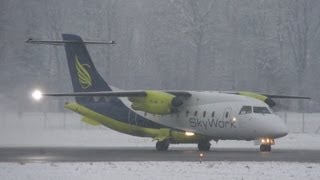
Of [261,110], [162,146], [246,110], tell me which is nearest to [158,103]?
[162,146]

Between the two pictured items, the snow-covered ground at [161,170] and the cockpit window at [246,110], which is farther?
the cockpit window at [246,110]

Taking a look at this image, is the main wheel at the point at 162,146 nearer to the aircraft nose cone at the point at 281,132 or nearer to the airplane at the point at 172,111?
the airplane at the point at 172,111

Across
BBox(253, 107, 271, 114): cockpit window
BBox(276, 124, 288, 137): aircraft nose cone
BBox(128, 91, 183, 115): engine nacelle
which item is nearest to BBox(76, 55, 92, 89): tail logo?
BBox(128, 91, 183, 115): engine nacelle

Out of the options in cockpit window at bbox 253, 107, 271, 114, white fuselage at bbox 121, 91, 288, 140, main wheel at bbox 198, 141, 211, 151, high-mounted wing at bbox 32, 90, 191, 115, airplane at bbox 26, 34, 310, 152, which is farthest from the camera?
main wheel at bbox 198, 141, 211, 151

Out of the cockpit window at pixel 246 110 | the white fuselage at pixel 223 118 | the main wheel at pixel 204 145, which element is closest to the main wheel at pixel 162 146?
the white fuselage at pixel 223 118

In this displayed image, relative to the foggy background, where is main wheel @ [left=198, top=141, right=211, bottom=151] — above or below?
below

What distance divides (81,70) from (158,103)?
593 cm

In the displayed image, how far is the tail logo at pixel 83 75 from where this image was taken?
42.4m

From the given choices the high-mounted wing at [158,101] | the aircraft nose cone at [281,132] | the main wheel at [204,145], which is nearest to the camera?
the aircraft nose cone at [281,132]

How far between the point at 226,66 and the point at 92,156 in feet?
184

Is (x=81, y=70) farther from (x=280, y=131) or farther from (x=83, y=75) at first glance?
(x=280, y=131)

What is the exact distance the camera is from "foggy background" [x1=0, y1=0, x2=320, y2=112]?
82.2 meters

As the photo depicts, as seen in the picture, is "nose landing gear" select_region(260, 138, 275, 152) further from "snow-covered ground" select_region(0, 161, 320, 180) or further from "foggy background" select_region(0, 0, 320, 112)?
"foggy background" select_region(0, 0, 320, 112)

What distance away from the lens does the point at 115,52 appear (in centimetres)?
8875
